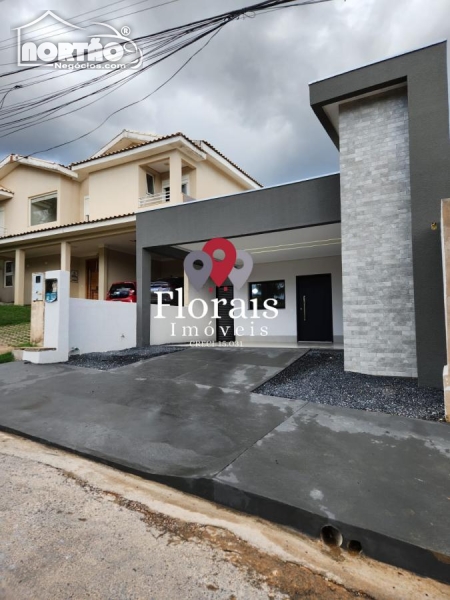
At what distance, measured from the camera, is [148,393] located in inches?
215

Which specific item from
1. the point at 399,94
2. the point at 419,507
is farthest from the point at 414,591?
the point at 399,94

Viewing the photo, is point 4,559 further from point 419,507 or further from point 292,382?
point 292,382

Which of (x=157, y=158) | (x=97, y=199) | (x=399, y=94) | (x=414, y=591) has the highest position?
(x=157, y=158)

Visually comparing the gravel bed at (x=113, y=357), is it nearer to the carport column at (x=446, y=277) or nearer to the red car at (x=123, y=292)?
the red car at (x=123, y=292)

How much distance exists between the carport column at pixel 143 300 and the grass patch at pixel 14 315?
5.04 m

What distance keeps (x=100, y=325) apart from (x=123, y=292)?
4.12m

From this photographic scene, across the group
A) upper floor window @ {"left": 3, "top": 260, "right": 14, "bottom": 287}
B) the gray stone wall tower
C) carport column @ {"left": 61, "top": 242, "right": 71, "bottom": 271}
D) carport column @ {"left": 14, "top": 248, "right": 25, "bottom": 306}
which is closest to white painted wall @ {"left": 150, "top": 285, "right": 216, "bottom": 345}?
carport column @ {"left": 61, "top": 242, "right": 71, "bottom": 271}

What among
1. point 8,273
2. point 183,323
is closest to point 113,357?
point 183,323

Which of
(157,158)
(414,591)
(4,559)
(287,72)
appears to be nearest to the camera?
(414,591)

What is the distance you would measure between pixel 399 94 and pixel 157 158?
9365mm

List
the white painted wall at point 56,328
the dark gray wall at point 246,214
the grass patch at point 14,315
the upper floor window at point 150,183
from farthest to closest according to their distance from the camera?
1. the upper floor window at point 150,183
2. the grass patch at point 14,315
3. the dark gray wall at point 246,214
4. the white painted wall at point 56,328

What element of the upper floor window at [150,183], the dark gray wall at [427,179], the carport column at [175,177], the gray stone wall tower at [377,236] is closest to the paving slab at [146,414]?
the gray stone wall tower at [377,236]

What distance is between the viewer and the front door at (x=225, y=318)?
13023 mm

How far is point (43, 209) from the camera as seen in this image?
1758cm
